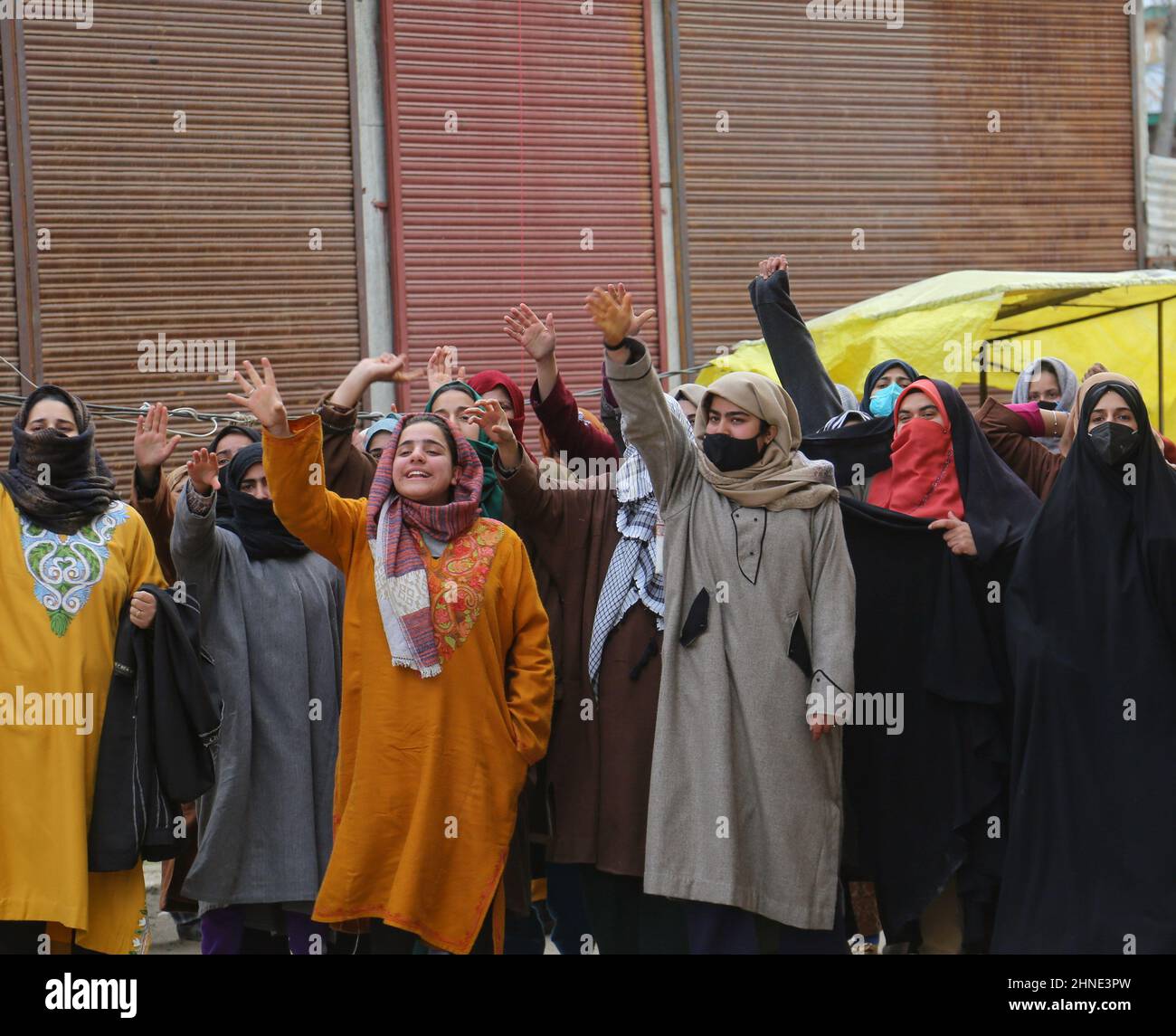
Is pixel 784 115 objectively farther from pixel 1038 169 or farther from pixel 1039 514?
pixel 1039 514

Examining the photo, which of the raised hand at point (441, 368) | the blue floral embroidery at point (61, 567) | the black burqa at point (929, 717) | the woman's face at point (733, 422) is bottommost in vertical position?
the black burqa at point (929, 717)

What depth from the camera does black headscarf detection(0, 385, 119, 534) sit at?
4.11 metres

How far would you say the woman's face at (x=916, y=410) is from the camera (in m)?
4.62

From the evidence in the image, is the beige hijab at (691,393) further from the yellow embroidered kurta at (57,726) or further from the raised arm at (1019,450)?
the yellow embroidered kurta at (57,726)

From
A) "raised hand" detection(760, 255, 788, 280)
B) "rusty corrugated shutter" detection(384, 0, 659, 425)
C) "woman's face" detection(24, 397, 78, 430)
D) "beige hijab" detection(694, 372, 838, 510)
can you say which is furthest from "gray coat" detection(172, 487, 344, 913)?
"rusty corrugated shutter" detection(384, 0, 659, 425)

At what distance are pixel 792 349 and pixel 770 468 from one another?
39.4 inches

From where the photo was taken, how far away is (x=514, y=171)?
943 cm

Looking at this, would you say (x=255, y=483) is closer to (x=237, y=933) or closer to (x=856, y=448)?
(x=237, y=933)

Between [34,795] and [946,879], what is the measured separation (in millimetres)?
2582

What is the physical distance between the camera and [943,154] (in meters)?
10.5

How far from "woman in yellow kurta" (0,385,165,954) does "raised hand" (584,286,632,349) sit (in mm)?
1488

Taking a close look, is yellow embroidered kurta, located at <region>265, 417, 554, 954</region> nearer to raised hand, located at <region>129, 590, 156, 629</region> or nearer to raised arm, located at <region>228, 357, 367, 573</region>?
raised arm, located at <region>228, 357, 367, 573</region>

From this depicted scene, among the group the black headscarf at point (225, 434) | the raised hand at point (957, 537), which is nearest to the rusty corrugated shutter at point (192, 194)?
the black headscarf at point (225, 434)
